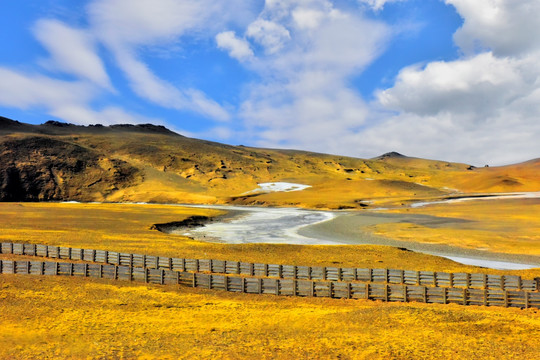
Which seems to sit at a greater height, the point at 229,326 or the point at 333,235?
the point at 229,326

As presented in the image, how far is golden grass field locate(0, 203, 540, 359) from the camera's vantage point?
1438 centimetres

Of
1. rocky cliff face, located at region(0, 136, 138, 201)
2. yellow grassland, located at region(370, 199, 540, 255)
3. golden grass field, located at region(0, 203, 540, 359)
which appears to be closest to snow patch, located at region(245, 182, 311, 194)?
rocky cliff face, located at region(0, 136, 138, 201)

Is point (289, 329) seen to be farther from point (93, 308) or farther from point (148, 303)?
point (93, 308)

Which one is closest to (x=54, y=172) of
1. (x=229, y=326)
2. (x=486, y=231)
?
(x=486, y=231)

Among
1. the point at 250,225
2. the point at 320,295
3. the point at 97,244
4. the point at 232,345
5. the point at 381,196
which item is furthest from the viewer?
the point at 381,196

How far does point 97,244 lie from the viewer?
128 ft

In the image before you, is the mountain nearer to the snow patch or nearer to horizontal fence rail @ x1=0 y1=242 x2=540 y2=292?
the snow patch

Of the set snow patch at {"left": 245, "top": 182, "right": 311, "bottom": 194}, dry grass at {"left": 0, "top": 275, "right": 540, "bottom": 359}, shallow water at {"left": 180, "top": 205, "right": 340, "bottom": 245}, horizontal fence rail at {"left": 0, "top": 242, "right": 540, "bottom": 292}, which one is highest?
snow patch at {"left": 245, "top": 182, "right": 311, "bottom": 194}

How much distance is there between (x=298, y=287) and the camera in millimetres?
22156

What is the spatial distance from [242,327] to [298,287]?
583 cm

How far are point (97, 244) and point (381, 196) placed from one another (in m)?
96.1

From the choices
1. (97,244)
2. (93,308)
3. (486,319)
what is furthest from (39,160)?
(486,319)

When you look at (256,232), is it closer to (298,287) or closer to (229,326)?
(298,287)

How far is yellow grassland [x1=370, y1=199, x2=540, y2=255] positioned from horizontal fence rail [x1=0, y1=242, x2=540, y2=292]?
1871cm
